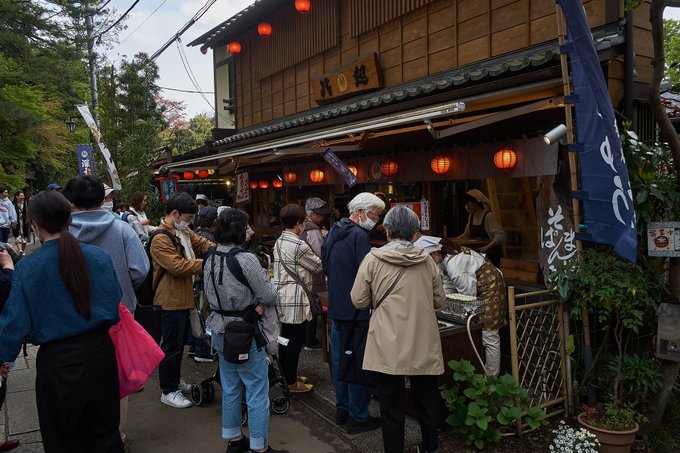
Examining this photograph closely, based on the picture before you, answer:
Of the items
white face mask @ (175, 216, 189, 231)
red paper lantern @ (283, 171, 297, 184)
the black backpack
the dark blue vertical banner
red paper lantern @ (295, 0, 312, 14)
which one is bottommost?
the black backpack

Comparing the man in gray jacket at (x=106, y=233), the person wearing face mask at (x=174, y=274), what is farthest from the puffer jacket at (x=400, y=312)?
the person wearing face mask at (x=174, y=274)

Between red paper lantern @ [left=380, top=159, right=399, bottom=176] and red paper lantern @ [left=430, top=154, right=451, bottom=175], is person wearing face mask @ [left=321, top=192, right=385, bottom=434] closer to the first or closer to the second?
red paper lantern @ [left=430, top=154, right=451, bottom=175]

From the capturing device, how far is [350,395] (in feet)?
16.8

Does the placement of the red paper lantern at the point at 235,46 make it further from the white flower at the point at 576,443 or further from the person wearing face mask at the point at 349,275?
the white flower at the point at 576,443

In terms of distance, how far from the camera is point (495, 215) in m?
9.65

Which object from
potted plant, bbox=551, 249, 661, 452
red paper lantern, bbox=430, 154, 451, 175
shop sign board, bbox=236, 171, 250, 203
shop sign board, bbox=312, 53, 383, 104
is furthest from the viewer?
shop sign board, bbox=236, 171, 250, 203

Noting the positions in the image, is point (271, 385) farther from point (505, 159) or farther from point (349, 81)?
point (349, 81)

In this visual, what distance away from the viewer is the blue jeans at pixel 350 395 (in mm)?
5078

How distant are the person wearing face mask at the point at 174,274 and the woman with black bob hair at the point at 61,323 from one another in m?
2.04

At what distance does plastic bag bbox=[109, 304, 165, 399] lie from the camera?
12.5 feet

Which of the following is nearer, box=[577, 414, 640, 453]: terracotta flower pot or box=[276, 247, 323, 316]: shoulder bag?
box=[577, 414, 640, 453]: terracotta flower pot

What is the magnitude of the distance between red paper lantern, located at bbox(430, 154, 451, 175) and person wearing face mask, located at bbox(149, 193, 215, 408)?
4.13 m

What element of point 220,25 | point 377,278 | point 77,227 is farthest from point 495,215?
point 220,25

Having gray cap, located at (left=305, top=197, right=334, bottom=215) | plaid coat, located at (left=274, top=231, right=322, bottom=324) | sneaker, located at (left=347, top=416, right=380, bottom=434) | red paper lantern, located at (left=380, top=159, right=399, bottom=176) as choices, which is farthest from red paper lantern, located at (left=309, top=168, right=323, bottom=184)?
sneaker, located at (left=347, top=416, right=380, bottom=434)
